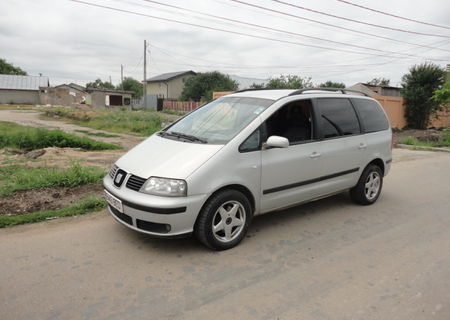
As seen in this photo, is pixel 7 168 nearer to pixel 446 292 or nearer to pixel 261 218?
pixel 261 218

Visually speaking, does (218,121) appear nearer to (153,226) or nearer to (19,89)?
(153,226)

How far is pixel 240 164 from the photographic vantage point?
365cm

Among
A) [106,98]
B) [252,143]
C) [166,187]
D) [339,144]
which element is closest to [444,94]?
[339,144]

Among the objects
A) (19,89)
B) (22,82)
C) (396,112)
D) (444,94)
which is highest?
(22,82)

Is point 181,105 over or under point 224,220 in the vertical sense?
over

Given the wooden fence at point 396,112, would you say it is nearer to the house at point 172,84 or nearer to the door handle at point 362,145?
the door handle at point 362,145

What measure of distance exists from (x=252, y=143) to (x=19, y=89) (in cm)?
6028

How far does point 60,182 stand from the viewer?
5.66 meters

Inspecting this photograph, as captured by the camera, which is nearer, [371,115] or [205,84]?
[371,115]

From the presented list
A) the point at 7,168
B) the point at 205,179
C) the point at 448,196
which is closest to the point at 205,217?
the point at 205,179


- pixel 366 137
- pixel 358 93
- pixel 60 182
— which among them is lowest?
pixel 60 182

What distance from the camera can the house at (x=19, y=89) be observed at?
173ft

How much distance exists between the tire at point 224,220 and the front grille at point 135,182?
0.67m

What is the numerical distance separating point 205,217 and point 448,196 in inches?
191
